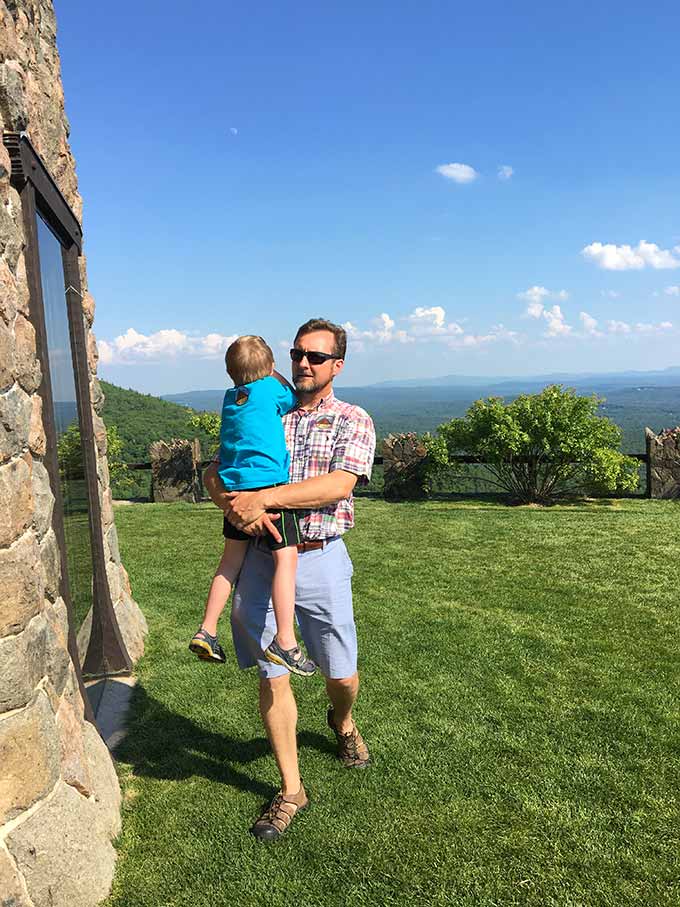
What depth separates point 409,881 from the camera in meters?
2.82

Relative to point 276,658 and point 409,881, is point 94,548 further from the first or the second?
point 409,881

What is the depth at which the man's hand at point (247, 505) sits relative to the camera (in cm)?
296

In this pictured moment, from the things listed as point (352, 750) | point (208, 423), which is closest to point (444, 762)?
point (352, 750)

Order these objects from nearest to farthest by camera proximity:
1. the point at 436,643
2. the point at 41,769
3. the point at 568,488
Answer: the point at 41,769, the point at 436,643, the point at 568,488

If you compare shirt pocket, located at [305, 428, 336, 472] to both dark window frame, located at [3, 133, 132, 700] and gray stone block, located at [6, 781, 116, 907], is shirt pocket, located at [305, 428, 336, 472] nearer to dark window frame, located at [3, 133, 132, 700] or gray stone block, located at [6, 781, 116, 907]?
dark window frame, located at [3, 133, 132, 700]

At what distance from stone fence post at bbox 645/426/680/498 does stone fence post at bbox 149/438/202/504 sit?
30.1 ft

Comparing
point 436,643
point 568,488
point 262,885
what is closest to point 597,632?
point 436,643

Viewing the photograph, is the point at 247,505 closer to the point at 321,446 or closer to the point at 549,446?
the point at 321,446

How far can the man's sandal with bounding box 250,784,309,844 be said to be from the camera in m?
3.11

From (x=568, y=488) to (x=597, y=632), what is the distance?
25.2ft

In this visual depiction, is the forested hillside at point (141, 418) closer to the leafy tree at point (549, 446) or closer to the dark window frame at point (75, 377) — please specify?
the leafy tree at point (549, 446)

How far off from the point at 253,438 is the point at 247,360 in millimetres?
355

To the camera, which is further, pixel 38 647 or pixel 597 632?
pixel 597 632

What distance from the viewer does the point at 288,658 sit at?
10.1 ft
